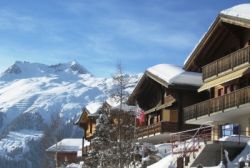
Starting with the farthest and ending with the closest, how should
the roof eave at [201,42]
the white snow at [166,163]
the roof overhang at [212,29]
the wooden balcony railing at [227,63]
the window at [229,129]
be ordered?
the roof eave at [201,42]
the window at [229,129]
the wooden balcony railing at [227,63]
the roof overhang at [212,29]
the white snow at [166,163]

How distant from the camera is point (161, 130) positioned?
4453 cm

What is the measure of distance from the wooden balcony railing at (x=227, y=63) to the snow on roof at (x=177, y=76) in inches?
167

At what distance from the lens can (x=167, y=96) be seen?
150 feet

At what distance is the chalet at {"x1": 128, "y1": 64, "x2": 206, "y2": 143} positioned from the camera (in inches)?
1700

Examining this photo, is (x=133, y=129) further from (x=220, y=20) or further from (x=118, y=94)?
(x=220, y=20)

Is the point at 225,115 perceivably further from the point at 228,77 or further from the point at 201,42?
the point at 201,42

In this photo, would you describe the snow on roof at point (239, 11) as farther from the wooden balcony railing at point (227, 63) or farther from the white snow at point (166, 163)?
the white snow at point (166, 163)

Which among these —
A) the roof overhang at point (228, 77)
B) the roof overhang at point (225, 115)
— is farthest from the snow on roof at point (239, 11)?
the roof overhang at point (225, 115)

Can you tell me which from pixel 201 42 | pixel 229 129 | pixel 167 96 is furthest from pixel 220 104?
pixel 167 96

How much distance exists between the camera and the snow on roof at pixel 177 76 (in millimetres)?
42812

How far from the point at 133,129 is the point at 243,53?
299 inches

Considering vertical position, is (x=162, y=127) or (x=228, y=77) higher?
(x=228, y=77)

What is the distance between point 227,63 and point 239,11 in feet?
10.4

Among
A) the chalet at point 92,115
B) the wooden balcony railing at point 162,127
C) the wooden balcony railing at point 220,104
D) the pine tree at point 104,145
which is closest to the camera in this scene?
the wooden balcony railing at point 220,104
